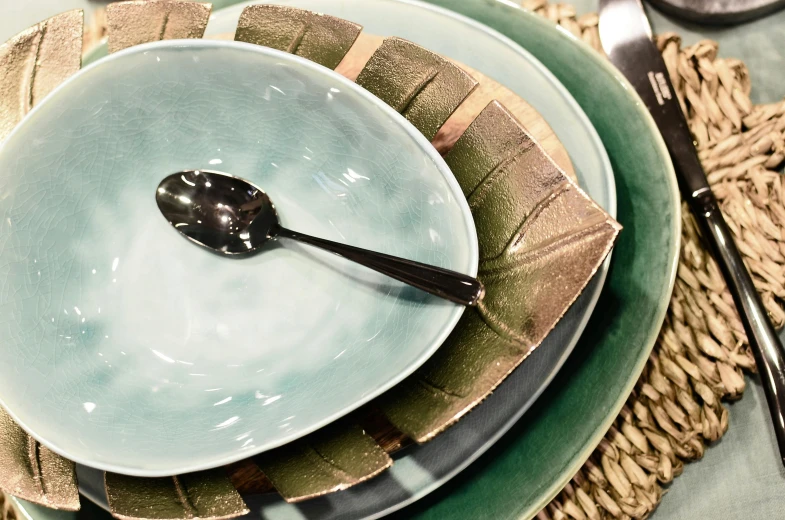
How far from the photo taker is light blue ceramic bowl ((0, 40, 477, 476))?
14.9 inches

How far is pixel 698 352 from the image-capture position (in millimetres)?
482

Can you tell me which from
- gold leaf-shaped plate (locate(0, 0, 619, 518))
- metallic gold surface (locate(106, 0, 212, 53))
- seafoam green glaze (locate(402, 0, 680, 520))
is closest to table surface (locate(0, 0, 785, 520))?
seafoam green glaze (locate(402, 0, 680, 520))

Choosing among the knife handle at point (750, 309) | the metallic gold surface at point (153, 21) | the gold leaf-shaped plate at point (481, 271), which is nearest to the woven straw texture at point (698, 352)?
the knife handle at point (750, 309)

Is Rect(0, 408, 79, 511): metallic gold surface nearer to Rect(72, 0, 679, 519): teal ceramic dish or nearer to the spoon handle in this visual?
Rect(72, 0, 679, 519): teal ceramic dish

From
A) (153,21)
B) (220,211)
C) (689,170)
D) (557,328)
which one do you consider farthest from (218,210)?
(689,170)

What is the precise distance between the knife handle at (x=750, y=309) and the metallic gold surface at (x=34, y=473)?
0.48 meters

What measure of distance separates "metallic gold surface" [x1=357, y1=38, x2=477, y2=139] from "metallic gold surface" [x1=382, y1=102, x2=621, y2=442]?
0.03 m

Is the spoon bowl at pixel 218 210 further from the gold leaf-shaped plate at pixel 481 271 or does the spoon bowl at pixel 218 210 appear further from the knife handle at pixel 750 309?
the knife handle at pixel 750 309

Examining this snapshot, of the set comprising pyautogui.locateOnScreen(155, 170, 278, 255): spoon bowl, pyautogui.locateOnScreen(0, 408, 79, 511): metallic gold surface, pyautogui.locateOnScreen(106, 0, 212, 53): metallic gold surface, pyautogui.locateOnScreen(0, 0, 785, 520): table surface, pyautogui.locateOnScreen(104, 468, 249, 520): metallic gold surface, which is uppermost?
pyautogui.locateOnScreen(106, 0, 212, 53): metallic gold surface

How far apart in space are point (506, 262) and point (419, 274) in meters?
0.05

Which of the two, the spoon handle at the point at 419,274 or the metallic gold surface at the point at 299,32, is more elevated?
the metallic gold surface at the point at 299,32

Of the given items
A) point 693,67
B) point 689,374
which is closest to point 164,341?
point 689,374

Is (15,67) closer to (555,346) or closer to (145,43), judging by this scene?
(145,43)

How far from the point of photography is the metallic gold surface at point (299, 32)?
42 cm
